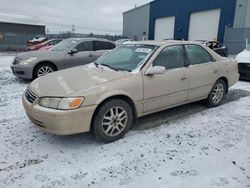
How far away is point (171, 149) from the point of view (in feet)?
11.0

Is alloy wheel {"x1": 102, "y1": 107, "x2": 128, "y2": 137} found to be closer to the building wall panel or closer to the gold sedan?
the gold sedan

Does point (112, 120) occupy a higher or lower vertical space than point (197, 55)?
lower

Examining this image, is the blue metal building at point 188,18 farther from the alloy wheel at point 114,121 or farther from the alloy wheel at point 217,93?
the alloy wheel at point 114,121

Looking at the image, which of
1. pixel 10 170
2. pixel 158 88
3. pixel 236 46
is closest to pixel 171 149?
pixel 158 88

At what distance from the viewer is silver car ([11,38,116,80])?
7.12 meters

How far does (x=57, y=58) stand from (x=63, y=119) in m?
4.82

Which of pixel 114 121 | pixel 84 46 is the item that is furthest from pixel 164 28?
pixel 114 121

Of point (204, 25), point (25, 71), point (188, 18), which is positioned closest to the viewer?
point (25, 71)

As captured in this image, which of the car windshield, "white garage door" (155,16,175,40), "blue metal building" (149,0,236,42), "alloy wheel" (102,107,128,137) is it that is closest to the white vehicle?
the car windshield

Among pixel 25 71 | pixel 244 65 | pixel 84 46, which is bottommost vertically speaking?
pixel 25 71

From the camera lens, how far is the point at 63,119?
3.06m

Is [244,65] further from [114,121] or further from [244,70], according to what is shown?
Result: [114,121]

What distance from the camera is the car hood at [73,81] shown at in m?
3.28

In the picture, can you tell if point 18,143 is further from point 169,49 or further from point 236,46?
point 236,46
